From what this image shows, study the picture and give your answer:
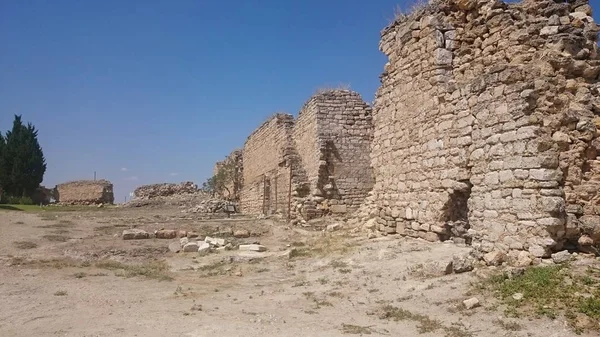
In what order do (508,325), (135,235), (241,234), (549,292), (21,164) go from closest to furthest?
(508,325) → (549,292) → (135,235) → (241,234) → (21,164)

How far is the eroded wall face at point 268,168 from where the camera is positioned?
1916 cm

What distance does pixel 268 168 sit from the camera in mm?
22328

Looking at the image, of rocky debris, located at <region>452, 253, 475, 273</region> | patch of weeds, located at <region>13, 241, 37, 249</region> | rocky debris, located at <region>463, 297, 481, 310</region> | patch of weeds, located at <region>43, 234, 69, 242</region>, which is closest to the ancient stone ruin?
patch of weeds, located at <region>43, 234, 69, 242</region>

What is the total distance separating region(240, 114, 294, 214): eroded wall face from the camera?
1916 centimetres

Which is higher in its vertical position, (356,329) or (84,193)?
(84,193)

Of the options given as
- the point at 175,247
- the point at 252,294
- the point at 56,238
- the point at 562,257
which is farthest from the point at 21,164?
the point at 562,257

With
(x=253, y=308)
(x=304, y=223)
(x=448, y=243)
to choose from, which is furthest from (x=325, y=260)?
(x=304, y=223)

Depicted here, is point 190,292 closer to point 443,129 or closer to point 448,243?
point 448,243

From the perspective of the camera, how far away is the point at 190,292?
275 inches

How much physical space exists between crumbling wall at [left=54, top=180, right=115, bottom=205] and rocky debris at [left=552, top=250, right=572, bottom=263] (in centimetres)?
4341

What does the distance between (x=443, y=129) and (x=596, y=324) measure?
4510 millimetres

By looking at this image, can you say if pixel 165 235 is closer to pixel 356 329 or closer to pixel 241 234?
pixel 241 234

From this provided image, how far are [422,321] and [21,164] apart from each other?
46735 millimetres

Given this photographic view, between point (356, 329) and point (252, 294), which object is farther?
point (252, 294)
